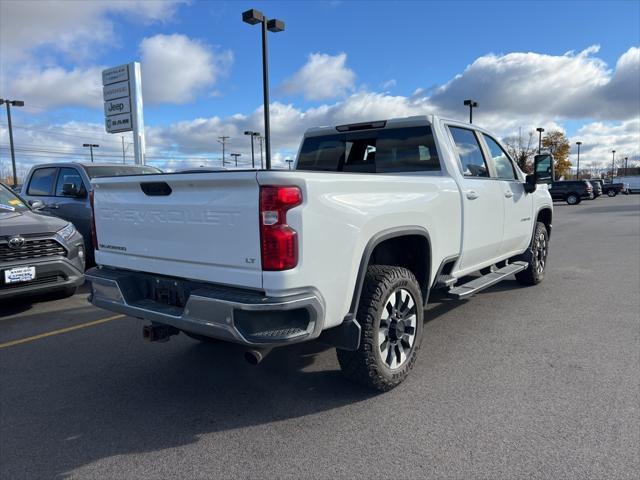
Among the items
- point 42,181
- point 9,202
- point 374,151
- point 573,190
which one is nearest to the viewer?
point 374,151

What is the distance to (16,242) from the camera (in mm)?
5559

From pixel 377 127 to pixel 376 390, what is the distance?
2573 millimetres

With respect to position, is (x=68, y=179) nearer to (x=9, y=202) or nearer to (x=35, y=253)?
(x=9, y=202)

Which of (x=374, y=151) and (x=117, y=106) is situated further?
(x=117, y=106)

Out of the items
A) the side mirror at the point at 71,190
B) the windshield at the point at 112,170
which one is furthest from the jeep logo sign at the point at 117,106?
the side mirror at the point at 71,190

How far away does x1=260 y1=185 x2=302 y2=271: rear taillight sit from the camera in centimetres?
267

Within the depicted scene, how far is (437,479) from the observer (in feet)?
8.29

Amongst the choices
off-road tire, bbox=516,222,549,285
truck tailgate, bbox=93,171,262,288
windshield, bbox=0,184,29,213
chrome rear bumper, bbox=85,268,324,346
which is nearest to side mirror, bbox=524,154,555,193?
off-road tire, bbox=516,222,549,285

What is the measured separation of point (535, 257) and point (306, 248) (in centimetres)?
494

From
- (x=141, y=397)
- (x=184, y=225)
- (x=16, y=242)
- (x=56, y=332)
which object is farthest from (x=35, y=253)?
(x=184, y=225)

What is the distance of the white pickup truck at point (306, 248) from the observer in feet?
8.89

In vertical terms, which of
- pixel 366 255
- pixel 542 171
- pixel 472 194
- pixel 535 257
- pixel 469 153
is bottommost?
pixel 535 257

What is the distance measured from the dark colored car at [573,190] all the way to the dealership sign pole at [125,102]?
28.5 m

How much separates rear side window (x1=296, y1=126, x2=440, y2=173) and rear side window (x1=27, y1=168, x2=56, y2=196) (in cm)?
582
